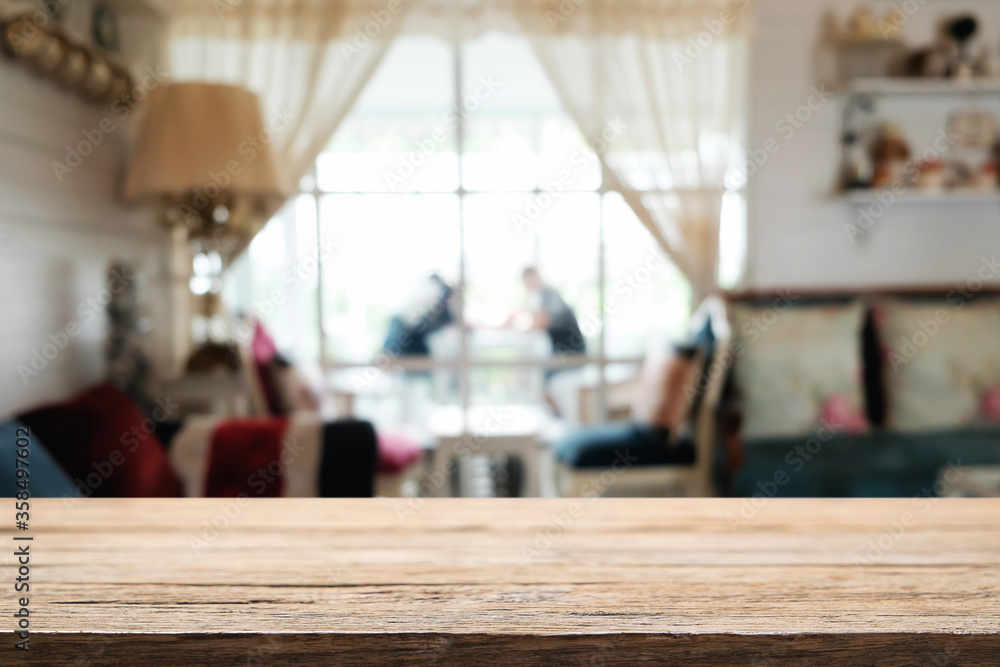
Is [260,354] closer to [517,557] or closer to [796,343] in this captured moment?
[796,343]

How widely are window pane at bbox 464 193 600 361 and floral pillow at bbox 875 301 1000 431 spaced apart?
1.18 m

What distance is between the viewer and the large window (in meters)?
3.37

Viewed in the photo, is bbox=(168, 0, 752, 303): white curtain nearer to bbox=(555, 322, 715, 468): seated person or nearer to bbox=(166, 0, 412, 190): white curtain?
bbox=(166, 0, 412, 190): white curtain

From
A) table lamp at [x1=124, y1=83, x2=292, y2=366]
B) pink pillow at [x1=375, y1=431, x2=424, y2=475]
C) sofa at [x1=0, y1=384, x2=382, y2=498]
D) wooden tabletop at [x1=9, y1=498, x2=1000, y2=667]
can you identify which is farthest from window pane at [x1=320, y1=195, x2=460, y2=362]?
wooden tabletop at [x1=9, y1=498, x2=1000, y2=667]

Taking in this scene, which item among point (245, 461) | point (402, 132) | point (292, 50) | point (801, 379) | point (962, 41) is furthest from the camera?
point (402, 132)

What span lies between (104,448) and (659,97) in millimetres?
2528

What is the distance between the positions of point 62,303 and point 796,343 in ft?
7.80

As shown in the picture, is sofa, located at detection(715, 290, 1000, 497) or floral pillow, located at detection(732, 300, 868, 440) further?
floral pillow, located at detection(732, 300, 868, 440)

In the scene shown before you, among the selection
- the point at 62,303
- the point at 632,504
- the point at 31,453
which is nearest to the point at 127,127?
the point at 62,303

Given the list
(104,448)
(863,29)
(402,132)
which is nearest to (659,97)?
(863,29)

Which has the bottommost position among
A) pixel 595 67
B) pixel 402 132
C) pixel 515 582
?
pixel 515 582

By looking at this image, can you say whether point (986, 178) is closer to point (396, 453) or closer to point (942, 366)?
point (942, 366)

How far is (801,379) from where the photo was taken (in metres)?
2.75

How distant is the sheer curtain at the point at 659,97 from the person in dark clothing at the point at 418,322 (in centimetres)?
88
